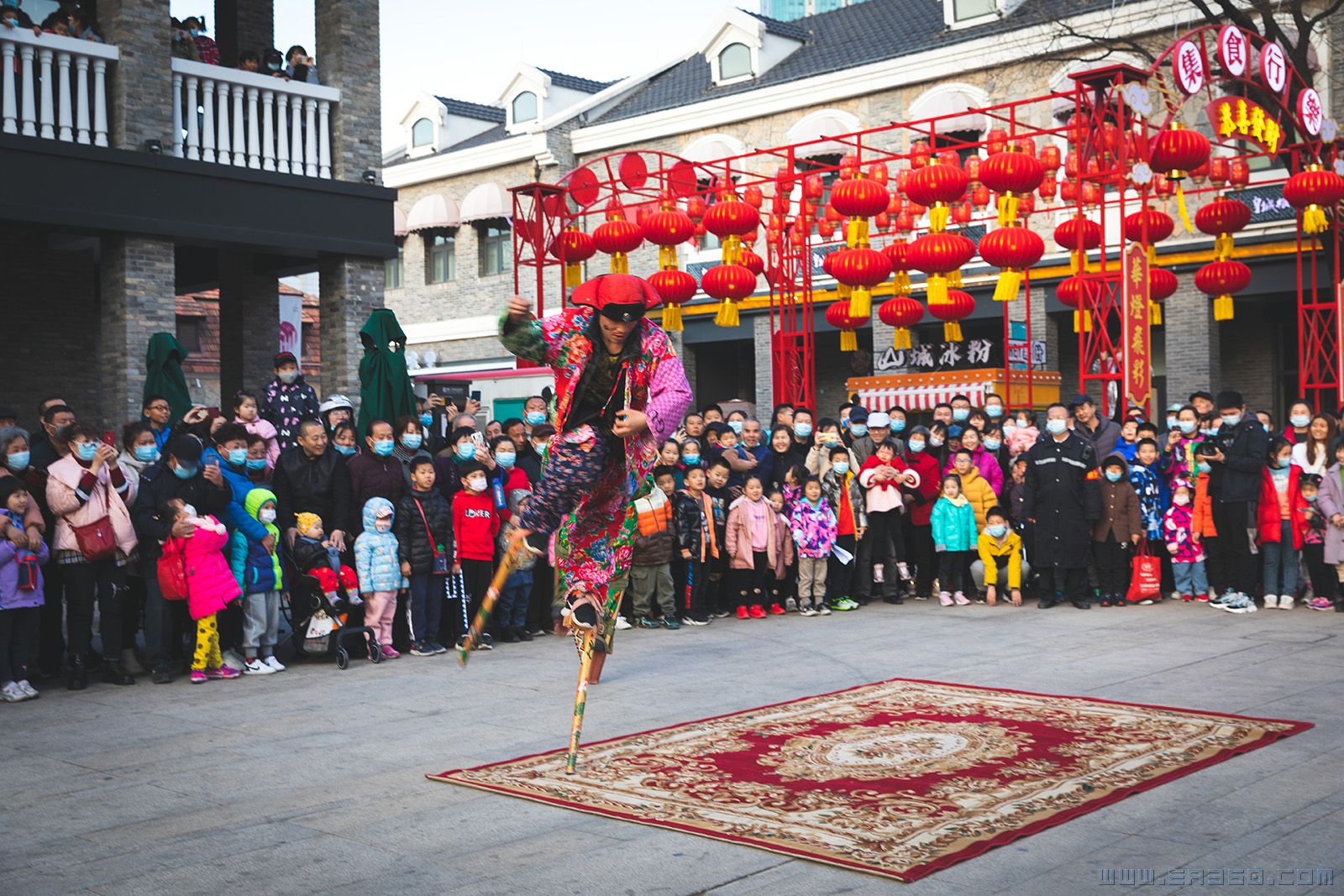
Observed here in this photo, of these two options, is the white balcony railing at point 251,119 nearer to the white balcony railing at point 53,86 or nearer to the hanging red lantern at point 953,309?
the white balcony railing at point 53,86

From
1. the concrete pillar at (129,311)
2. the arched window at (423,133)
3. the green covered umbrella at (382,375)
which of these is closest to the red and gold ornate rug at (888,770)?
the green covered umbrella at (382,375)

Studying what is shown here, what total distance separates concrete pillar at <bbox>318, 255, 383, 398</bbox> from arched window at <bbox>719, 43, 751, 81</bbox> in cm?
1690

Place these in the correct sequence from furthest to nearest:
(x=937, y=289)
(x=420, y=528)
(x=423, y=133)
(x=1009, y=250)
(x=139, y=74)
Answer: (x=423, y=133) → (x=937, y=289) → (x=1009, y=250) → (x=139, y=74) → (x=420, y=528)

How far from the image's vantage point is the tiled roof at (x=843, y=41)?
986 inches

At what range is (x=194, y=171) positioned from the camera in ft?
42.5

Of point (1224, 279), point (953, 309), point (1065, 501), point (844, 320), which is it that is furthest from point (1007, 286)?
point (844, 320)

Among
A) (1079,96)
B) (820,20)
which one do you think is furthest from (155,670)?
(820,20)

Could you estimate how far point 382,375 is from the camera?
38.6 feet

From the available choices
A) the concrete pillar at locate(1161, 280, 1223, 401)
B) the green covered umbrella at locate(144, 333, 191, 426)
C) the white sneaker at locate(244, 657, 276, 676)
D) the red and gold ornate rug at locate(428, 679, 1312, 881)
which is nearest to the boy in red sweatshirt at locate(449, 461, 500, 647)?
the white sneaker at locate(244, 657, 276, 676)

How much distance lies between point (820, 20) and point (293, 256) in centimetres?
1993

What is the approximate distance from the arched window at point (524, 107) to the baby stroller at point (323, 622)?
24704mm

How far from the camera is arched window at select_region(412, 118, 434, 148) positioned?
34.4 m

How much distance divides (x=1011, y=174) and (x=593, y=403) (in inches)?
378

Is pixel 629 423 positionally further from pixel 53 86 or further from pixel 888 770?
pixel 53 86
